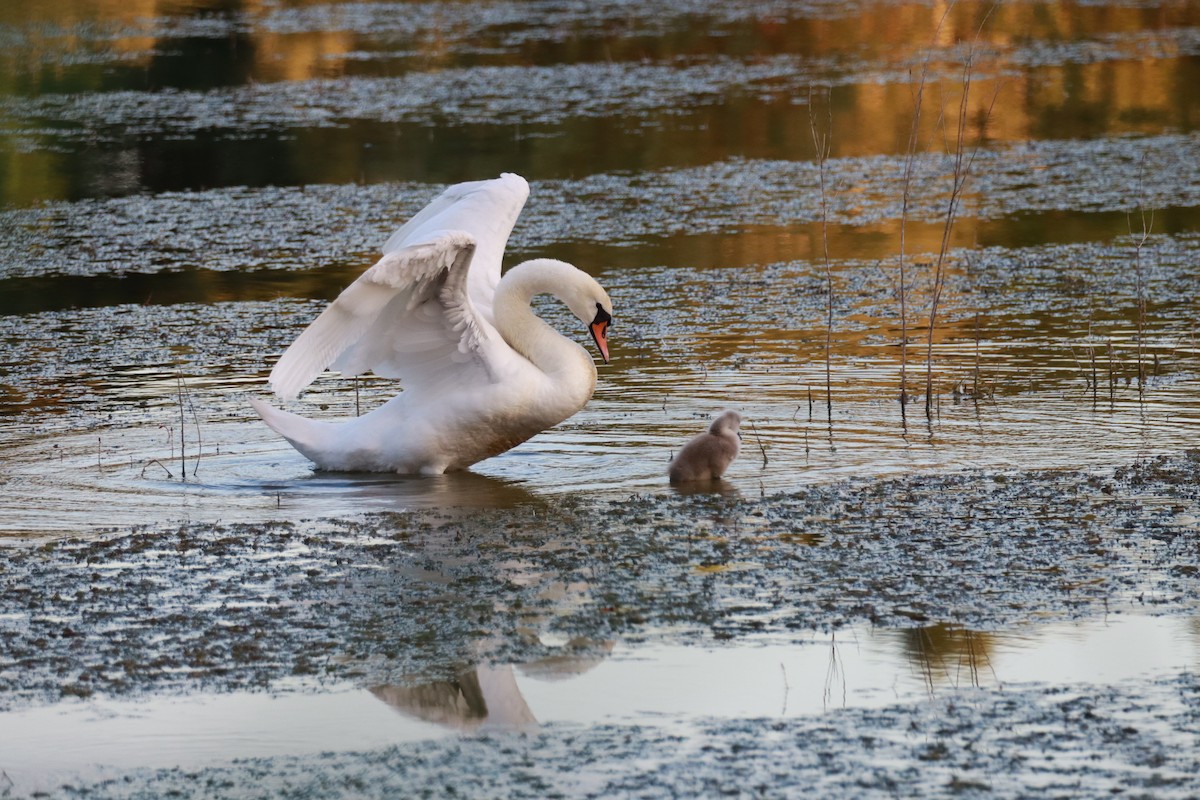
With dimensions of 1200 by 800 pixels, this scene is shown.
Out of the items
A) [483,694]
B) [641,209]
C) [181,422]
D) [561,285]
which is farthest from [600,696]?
[641,209]

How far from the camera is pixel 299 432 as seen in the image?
8672 millimetres

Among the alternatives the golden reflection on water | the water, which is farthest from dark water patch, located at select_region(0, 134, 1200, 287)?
the water

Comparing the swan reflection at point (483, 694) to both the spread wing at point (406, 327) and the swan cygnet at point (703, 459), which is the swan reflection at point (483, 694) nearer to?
the swan cygnet at point (703, 459)

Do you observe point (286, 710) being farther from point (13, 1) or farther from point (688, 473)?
point (13, 1)

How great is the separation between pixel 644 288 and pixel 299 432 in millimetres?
4579

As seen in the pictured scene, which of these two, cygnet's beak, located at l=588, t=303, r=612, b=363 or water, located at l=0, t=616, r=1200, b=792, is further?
cygnet's beak, located at l=588, t=303, r=612, b=363

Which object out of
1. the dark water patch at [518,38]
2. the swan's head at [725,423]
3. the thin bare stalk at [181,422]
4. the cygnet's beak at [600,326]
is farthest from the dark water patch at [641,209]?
the dark water patch at [518,38]

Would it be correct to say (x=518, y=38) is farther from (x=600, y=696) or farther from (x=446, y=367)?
(x=600, y=696)

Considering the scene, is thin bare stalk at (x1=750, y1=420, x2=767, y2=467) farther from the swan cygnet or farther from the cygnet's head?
the swan cygnet

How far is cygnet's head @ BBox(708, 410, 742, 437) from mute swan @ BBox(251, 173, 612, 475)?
70cm

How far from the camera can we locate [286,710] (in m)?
5.16

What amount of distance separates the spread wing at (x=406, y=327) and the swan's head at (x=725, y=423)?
1.11 m

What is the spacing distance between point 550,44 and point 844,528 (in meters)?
21.7

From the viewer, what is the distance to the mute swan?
806 cm
